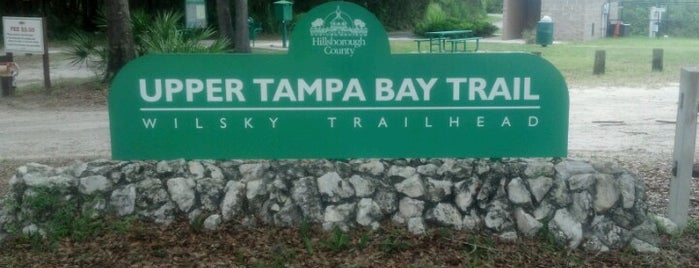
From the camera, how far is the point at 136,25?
1678 centimetres

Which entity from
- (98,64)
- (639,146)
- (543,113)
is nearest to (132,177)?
(543,113)

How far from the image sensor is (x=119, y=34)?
14914 millimetres

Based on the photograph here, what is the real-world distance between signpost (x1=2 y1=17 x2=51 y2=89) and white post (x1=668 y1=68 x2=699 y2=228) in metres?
13.5

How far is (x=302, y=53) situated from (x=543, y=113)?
1.56 meters

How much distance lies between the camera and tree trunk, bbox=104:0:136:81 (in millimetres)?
14609

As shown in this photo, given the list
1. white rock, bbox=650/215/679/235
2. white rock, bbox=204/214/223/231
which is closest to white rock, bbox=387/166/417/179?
white rock, bbox=204/214/223/231

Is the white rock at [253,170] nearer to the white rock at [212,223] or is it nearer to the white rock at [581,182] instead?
the white rock at [212,223]

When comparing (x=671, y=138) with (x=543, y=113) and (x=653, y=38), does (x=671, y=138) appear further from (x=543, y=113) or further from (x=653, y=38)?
(x=653, y=38)

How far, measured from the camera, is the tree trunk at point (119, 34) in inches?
575

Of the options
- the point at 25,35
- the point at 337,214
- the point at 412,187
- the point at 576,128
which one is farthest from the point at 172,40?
the point at 412,187

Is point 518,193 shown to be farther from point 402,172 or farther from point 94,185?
point 94,185

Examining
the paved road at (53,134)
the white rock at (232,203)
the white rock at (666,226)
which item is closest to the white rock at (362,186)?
the white rock at (232,203)

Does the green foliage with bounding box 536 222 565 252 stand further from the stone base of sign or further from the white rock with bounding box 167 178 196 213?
the white rock with bounding box 167 178 196 213

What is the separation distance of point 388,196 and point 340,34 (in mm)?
1055
